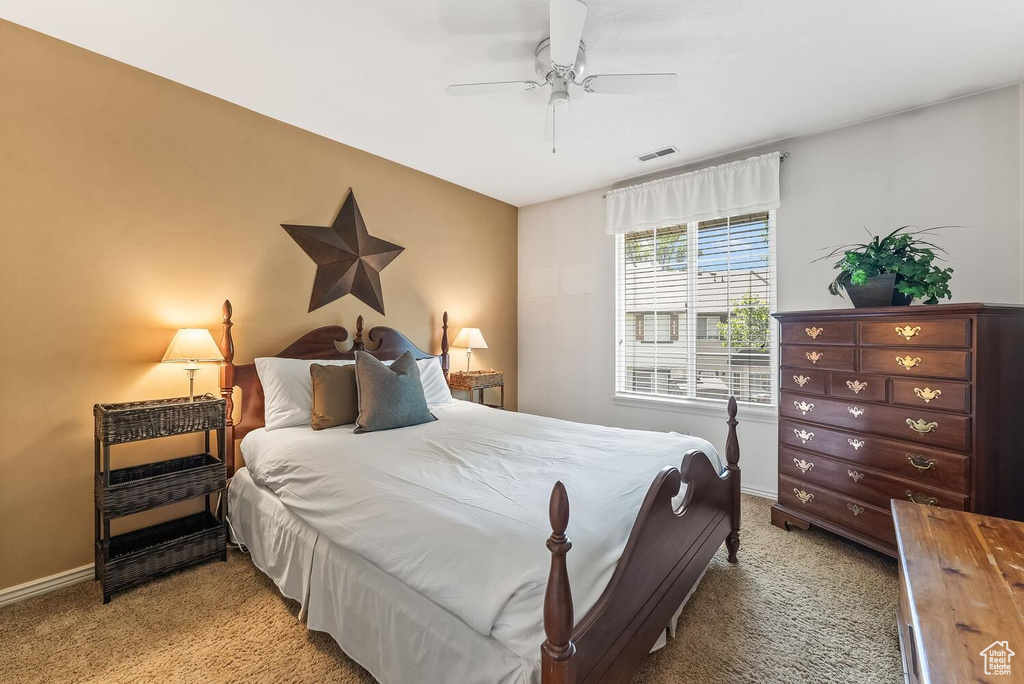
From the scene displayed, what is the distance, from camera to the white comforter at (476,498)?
1122 mm

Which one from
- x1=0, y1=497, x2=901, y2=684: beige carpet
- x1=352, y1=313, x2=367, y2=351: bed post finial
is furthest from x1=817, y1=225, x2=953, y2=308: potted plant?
x1=352, y1=313, x2=367, y2=351: bed post finial

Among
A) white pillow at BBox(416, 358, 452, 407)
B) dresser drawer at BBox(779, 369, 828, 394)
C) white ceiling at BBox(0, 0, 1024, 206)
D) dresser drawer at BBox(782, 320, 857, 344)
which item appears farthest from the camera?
white pillow at BBox(416, 358, 452, 407)

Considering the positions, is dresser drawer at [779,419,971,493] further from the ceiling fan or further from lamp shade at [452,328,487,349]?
lamp shade at [452,328,487,349]

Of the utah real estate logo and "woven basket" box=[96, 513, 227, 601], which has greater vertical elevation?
the utah real estate logo

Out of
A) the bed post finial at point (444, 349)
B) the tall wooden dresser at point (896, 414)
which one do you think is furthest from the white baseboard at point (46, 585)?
the tall wooden dresser at point (896, 414)

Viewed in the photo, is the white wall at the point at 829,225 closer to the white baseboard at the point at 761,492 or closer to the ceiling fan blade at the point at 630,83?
the white baseboard at the point at 761,492

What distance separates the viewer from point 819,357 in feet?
8.08

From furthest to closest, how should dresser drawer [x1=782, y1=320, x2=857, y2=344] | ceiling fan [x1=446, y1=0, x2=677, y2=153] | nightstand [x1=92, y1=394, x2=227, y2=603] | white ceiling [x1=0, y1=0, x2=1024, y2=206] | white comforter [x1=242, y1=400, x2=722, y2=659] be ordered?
dresser drawer [x1=782, y1=320, x2=857, y2=344], nightstand [x1=92, y1=394, x2=227, y2=603], white ceiling [x1=0, y1=0, x2=1024, y2=206], ceiling fan [x1=446, y1=0, x2=677, y2=153], white comforter [x1=242, y1=400, x2=722, y2=659]

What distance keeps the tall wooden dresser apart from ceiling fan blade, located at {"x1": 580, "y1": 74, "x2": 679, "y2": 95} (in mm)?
1554

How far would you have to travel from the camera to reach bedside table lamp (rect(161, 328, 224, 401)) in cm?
224

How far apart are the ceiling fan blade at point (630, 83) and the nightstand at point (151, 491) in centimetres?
255

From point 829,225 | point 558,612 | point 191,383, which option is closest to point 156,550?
point 191,383

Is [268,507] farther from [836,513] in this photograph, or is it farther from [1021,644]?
[836,513]

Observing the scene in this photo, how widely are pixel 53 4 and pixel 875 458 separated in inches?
177
